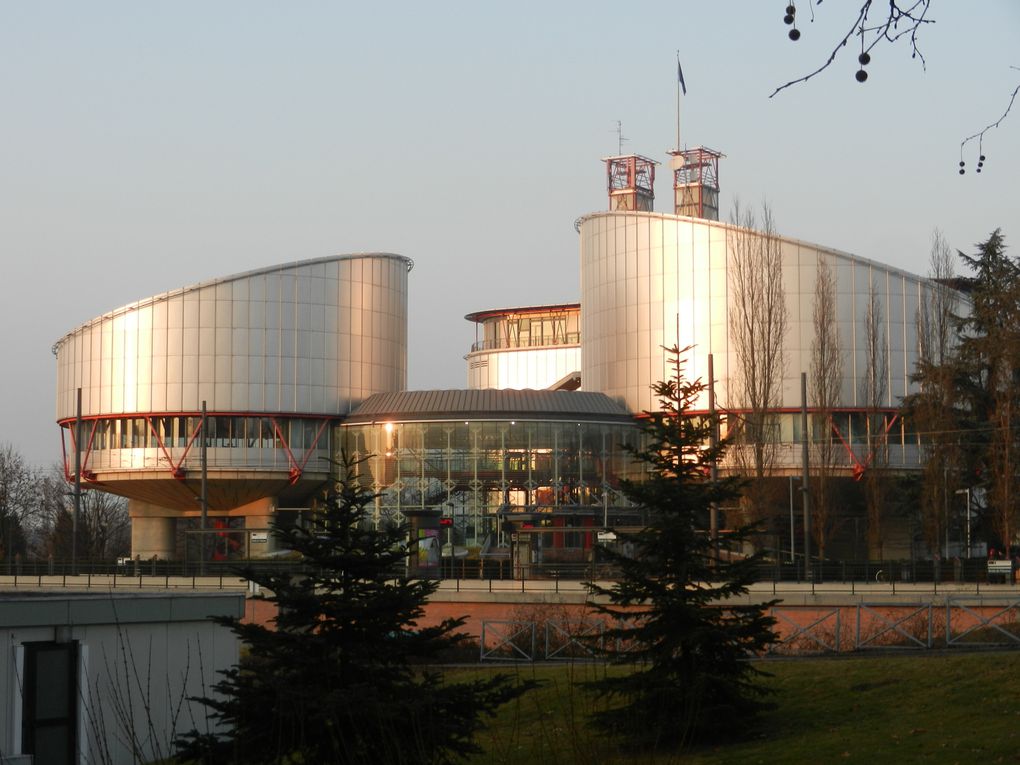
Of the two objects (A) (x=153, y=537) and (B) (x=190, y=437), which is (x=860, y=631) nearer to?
(B) (x=190, y=437)

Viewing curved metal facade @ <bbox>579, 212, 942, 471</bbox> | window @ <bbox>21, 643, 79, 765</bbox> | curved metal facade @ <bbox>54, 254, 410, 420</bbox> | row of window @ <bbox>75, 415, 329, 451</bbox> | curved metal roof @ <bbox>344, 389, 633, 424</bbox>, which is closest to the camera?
window @ <bbox>21, 643, 79, 765</bbox>

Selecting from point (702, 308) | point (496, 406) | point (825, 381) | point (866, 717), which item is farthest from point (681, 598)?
point (702, 308)

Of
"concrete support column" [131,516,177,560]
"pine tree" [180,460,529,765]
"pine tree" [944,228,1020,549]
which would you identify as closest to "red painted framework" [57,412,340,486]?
"concrete support column" [131,516,177,560]

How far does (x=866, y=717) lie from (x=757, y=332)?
5552 cm

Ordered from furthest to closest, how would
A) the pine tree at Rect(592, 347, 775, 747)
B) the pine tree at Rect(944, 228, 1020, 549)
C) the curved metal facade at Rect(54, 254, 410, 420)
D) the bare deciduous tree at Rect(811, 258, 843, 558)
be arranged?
the curved metal facade at Rect(54, 254, 410, 420)
the bare deciduous tree at Rect(811, 258, 843, 558)
the pine tree at Rect(944, 228, 1020, 549)
the pine tree at Rect(592, 347, 775, 747)

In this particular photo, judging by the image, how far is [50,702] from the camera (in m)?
23.6

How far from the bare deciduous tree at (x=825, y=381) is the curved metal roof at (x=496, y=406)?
1178cm

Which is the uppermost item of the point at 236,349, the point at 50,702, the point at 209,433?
the point at 236,349

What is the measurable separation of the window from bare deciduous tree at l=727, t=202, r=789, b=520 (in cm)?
5701

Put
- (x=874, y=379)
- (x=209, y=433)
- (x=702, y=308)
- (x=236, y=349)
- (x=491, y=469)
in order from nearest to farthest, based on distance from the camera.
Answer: (x=874, y=379) → (x=491, y=469) → (x=702, y=308) → (x=209, y=433) → (x=236, y=349)

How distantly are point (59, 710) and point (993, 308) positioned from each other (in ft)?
175

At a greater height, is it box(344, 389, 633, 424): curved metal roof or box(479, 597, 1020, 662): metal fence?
box(344, 389, 633, 424): curved metal roof

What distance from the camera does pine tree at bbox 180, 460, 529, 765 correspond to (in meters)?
17.0

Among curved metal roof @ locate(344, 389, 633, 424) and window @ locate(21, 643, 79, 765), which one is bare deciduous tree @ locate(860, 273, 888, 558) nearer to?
curved metal roof @ locate(344, 389, 633, 424)
